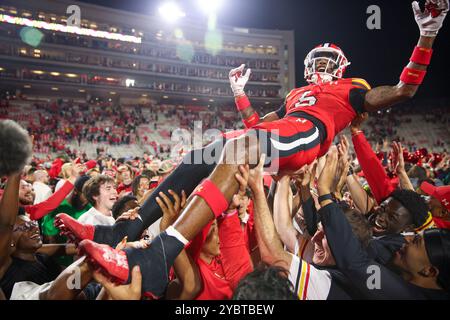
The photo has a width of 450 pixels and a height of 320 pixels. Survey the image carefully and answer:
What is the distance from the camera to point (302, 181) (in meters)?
2.79

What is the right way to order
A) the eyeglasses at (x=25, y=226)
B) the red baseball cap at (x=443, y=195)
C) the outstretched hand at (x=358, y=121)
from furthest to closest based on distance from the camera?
the red baseball cap at (x=443, y=195)
the outstretched hand at (x=358, y=121)
the eyeglasses at (x=25, y=226)

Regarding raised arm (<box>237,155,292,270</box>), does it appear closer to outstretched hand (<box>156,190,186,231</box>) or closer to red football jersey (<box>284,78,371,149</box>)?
outstretched hand (<box>156,190,186,231</box>)

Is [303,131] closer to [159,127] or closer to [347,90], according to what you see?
[347,90]

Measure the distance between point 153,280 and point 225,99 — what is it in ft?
140

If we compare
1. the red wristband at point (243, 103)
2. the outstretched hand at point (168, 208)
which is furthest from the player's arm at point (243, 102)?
the outstretched hand at point (168, 208)

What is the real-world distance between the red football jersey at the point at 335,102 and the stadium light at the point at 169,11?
4252 cm

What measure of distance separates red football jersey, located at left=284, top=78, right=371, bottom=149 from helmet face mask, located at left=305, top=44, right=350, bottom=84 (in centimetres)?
11

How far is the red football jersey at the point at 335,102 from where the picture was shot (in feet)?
9.20

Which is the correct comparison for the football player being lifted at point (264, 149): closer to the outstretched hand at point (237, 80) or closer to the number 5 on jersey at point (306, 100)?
the number 5 on jersey at point (306, 100)

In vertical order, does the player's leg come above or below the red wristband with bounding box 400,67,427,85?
below

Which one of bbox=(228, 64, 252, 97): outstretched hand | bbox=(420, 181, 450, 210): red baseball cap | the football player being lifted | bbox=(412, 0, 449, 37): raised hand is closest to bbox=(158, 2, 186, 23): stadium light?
bbox=(228, 64, 252, 97): outstretched hand

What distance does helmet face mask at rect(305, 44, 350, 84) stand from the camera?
3.15 metres

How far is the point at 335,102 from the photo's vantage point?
114 inches

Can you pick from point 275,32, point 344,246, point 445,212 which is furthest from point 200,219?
point 275,32
